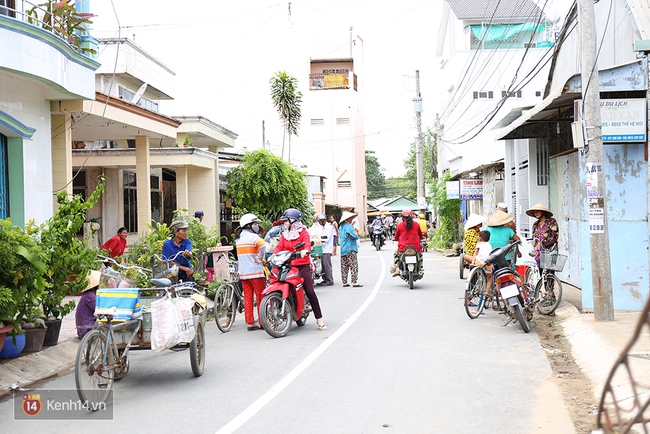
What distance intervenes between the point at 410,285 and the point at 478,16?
26.5 metres

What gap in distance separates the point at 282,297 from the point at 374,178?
264 ft

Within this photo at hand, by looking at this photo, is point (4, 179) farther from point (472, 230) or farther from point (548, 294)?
point (472, 230)

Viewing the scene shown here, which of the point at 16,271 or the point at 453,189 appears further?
the point at 453,189

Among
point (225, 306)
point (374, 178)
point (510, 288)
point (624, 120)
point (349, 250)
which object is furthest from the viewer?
point (374, 178)

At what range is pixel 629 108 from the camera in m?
10.6

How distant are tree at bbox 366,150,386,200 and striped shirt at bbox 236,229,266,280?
2979 inches

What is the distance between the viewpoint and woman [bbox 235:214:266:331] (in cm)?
1115

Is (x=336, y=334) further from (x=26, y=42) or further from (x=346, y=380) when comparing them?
(x=26, y=42)

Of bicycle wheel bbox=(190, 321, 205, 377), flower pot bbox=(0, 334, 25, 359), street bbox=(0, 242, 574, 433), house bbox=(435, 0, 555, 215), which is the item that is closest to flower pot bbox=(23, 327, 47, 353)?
flower pot bbox=(0, 334, 25, 359)

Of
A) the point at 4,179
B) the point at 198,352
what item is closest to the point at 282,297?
the point at 198,352

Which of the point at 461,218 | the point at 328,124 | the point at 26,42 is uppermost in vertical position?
the point at 328,124

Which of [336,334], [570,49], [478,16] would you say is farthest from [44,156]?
[478,16]

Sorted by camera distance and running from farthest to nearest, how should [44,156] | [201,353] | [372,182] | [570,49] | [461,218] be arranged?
[372,182], [461,218], [570,49], [44,156], [201,353]

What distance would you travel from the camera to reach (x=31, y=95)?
42.9 ft
